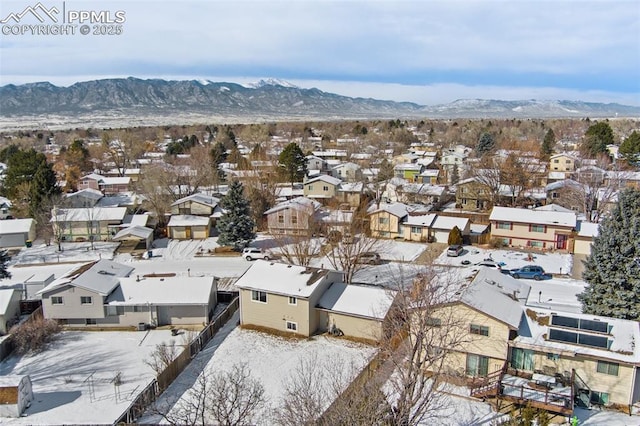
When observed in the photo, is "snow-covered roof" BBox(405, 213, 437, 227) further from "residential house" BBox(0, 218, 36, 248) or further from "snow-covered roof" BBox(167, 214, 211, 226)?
"residential house" BBox(0, 218, 36, 248)

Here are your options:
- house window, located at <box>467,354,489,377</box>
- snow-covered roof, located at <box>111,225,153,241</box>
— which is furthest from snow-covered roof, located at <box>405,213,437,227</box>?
snow-covered roof, located at <box>111,225,153,241</box>

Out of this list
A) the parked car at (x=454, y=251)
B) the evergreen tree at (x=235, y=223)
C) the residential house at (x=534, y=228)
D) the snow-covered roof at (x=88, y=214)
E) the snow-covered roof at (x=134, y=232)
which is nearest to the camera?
the parked car at (x=454, y=251)

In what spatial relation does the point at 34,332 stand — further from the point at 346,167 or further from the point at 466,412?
the point at 346,167

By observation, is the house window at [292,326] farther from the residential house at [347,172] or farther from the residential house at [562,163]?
the residential house at [562,163]

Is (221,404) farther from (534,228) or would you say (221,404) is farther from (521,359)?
(534,228)

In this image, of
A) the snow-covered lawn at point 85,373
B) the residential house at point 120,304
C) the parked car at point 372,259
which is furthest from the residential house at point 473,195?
the snow-covered lawn at point 85,373

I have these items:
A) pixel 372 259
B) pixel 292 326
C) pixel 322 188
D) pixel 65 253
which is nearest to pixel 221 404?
pixel 292 326

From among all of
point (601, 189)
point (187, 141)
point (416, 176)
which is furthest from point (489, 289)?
point (187, 141)
